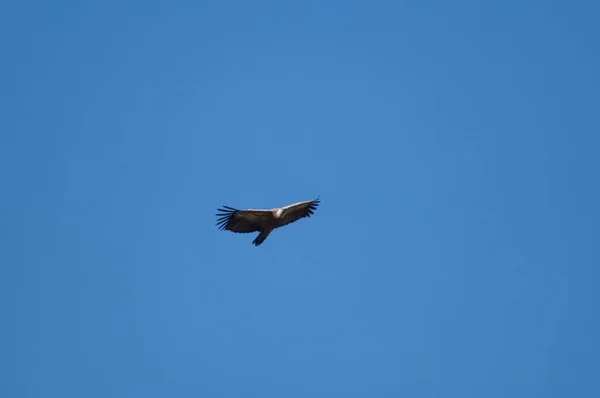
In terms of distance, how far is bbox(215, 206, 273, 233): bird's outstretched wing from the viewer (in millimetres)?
53781

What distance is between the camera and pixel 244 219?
177 ft

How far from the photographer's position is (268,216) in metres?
54.2

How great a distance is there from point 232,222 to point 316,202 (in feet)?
11.4

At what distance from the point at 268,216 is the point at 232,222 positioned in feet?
4.27

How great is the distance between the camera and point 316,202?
55.6 metres

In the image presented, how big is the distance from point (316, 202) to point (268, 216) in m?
2.30

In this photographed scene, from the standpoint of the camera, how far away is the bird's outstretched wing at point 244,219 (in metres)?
53.8

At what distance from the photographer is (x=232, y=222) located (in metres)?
54.0
